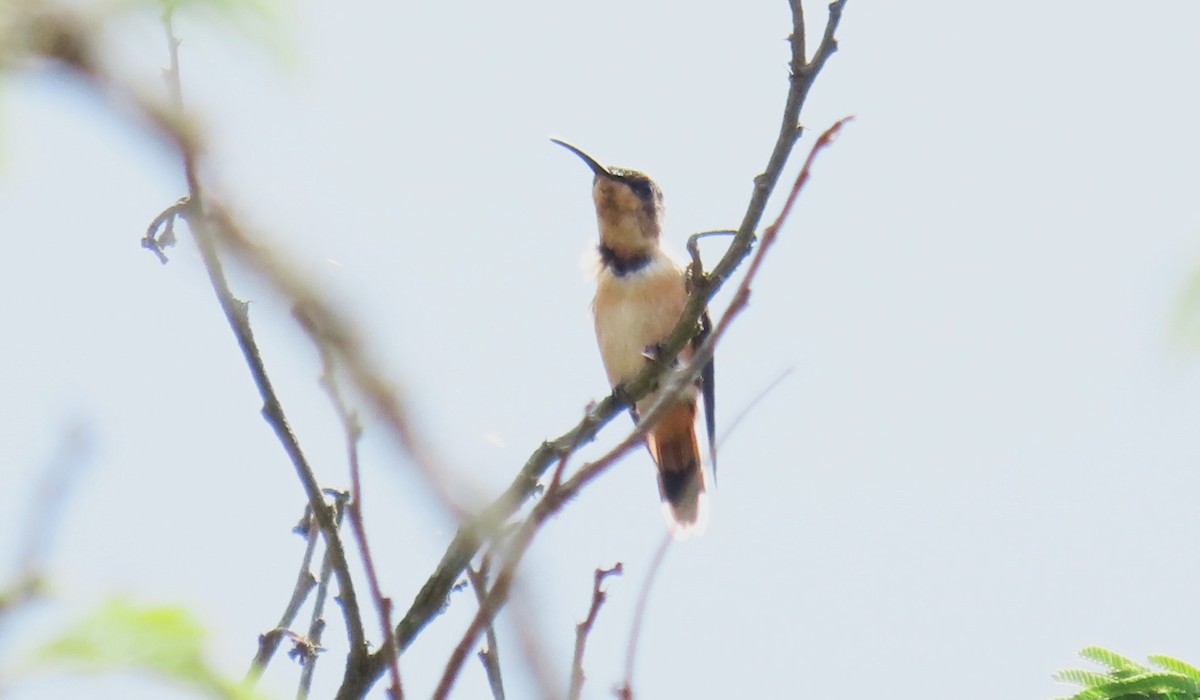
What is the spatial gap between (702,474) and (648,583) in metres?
6.99

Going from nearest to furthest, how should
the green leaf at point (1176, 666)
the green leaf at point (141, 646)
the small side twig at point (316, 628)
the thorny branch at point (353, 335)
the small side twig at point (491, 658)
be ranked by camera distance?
the thorny branch at point (353, 335) < the green leaf at point (141, 646) < the small side twig at point (491, 658) < the small side twig at point (316, 628) < the green leaf at point (1176, 666)

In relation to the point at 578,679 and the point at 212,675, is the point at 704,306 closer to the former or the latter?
the point at 578,679

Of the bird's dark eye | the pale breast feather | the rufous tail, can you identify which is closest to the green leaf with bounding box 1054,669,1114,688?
the pale breast feather

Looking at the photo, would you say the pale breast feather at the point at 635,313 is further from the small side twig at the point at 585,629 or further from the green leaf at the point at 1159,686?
the small side twig at the point at 585,629

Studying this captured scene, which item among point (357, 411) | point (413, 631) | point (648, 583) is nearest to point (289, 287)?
point (357, 411)

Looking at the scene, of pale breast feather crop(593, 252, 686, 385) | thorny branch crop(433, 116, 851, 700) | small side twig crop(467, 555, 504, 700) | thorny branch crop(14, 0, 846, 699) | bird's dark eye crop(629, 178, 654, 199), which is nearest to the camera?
thorny branch crop(14, 0, 846, 699)

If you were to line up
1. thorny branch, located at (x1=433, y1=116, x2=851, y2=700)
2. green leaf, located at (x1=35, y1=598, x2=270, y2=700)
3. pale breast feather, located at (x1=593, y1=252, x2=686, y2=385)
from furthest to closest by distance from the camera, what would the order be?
1. pale breast feather, located at (x1=593, y1=252, x2=686, y2=385)
2. thorny branch, located at (x1=433, y1=116, x2=851, y2=700)
3. green leaf, located at (x1=35, y1=598, x2=270, y2=700)

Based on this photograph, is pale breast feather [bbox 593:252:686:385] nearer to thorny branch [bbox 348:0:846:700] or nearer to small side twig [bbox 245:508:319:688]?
thorny branch [bbox 348:0:846:700]

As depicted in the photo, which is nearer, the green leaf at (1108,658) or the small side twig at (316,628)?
the small side twig at (316,628)

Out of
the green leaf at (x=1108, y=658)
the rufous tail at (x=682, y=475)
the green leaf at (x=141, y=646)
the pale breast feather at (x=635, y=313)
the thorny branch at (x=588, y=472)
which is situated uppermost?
the pale breast feather at (x=635, y=313)

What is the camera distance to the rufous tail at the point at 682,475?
845 cm

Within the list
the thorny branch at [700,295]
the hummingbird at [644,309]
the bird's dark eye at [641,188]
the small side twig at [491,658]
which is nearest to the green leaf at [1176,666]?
the thorny branch at [700,295]

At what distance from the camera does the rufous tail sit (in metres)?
8.45

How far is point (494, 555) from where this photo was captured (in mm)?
1188
